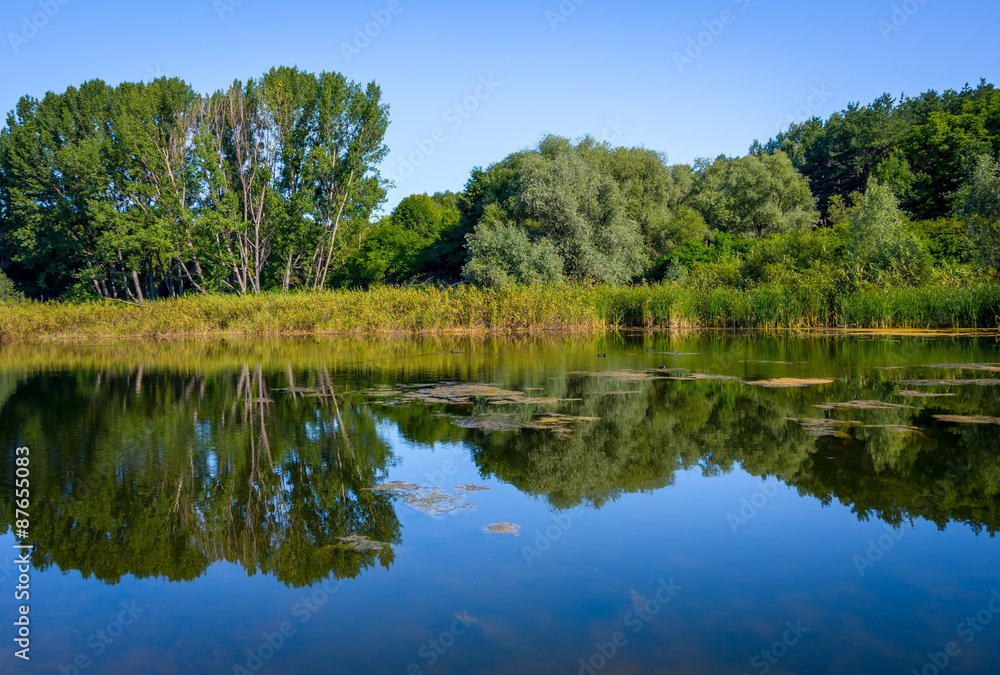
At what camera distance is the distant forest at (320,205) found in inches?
1361

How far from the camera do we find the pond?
330 centimetres

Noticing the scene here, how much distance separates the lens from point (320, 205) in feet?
138

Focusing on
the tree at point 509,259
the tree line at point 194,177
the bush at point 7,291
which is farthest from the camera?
the bush at point 7,291

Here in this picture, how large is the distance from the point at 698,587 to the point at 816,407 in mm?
5991

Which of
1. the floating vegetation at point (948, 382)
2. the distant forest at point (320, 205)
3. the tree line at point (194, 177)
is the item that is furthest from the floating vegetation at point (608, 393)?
the tree line at point (194, 177)

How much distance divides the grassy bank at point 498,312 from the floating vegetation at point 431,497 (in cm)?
2178

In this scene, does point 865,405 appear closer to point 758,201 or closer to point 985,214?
point 985,214

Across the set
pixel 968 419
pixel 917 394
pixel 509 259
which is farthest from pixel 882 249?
pixel 968 419

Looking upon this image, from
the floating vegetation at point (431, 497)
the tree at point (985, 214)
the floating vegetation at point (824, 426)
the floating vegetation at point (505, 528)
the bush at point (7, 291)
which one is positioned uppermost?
the tree at point (985, 214)

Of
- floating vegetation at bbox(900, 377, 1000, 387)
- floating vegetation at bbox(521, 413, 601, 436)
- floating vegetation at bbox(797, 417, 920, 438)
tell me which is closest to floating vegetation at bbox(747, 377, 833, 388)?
floating vegetation at bbox(900, 377, 1000, 387)

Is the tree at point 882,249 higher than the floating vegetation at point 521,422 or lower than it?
higher

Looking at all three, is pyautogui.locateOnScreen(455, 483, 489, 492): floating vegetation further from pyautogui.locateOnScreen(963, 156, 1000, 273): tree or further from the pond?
pyautogui.locateOnScreen(963, 156, 1000, 273): tree

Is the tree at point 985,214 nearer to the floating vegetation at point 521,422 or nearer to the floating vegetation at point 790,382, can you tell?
the floating vegetation at point 790,382

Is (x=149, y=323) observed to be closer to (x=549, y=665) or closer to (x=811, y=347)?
(x=811, y=347)
